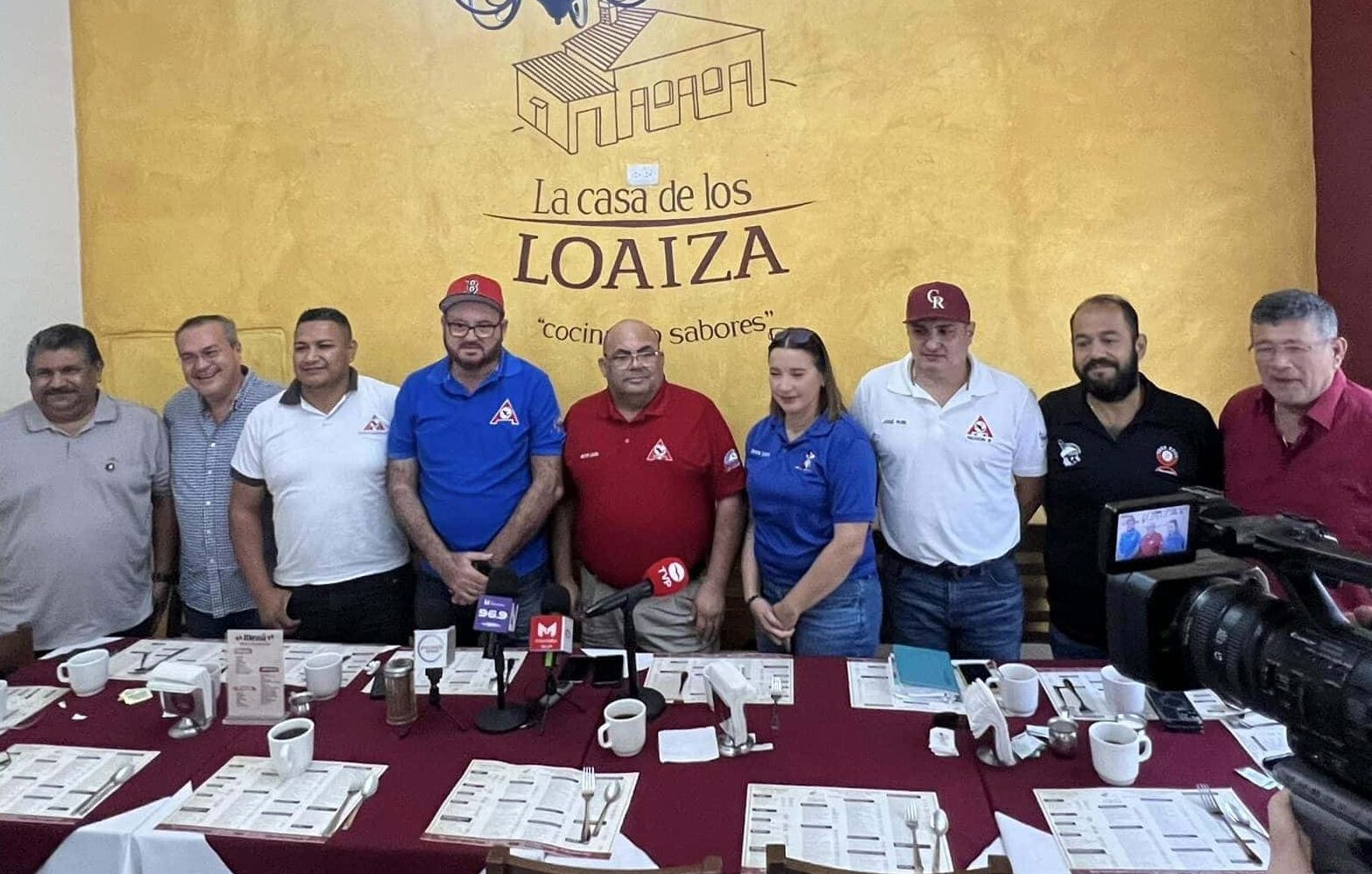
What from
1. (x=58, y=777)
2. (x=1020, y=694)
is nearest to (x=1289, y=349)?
(x=1020, y=694)

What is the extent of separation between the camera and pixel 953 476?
7.91 ft

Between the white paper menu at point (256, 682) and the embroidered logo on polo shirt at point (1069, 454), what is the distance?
214 centimetres

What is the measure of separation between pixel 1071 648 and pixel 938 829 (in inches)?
54.3

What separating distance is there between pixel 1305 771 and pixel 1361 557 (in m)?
0.26

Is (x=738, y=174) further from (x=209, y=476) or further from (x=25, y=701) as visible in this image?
(x=25, y=701)

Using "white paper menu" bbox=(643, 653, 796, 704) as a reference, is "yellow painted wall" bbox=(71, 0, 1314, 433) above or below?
above

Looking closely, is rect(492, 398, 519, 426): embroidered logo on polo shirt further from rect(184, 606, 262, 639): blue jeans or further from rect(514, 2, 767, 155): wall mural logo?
rect(514, 2, 767, 155): wall mural logo

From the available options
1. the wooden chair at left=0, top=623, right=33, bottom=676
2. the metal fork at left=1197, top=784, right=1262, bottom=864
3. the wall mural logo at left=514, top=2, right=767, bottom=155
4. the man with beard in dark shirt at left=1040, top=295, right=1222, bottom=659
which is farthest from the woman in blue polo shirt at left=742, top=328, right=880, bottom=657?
the wooden chair at left=0, top=623, right=33, bottom=676

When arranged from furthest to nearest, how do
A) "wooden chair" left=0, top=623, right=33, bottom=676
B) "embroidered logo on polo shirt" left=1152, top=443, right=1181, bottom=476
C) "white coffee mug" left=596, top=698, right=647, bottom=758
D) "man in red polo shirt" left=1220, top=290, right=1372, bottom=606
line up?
"embroidered logo on polo shirt" left=1152, top=443, right=1181, bottom=476, "wooden chair" left=0, top=623, right=33, bottom=676, "man in red polo shirt" left=1220, top=290, right=1372, bottom=606, "white coffee mug" left=596, top=698, right=647, bottom=758

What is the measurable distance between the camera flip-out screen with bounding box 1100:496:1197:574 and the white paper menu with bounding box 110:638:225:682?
199cm

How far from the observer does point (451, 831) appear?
137 cm

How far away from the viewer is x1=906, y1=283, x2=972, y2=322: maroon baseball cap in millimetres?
2412

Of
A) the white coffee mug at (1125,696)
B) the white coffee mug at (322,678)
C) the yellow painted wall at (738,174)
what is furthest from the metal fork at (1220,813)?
the yellow painted wall at (738,174)

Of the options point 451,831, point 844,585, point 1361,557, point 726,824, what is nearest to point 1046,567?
point 844,585
